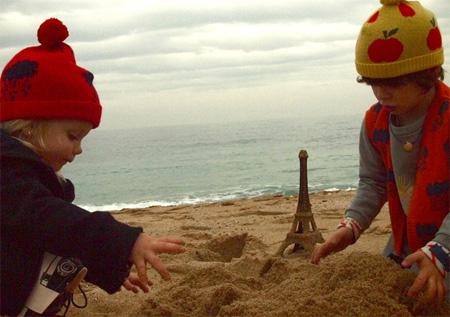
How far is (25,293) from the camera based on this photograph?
212 cm

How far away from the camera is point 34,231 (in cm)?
207

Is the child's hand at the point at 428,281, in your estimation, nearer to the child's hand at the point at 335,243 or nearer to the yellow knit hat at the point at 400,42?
the child's hand at the point at 335,243

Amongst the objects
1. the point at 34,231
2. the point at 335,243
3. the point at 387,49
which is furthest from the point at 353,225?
the point at 34,231

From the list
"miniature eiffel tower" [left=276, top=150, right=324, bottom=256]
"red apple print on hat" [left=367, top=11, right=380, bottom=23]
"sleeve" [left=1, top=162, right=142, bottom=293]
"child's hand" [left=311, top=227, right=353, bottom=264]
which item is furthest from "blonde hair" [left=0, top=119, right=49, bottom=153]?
"miniature eiffel tower" [left=276, top=150, right=324, bottom=256]

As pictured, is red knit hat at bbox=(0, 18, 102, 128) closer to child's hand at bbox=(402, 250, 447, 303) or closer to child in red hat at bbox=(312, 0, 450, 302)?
child in red hat at bbox=(312, 0, 450, 302)

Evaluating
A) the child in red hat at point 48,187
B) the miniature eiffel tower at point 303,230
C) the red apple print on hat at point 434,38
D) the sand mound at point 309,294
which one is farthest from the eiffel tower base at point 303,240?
the child in red hat at point 48,187

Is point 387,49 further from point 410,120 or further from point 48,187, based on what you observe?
point 48,187

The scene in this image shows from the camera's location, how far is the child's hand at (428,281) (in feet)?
7.37

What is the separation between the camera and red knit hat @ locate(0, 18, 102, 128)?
7.51 ft

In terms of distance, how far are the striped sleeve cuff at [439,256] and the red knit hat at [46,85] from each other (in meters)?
1.43

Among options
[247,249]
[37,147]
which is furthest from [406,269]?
[247,249]

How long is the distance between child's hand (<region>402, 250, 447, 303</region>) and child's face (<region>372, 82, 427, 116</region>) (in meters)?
0.73

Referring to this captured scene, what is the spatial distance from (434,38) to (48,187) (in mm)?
1746

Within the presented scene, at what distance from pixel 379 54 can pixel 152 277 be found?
2.07m
